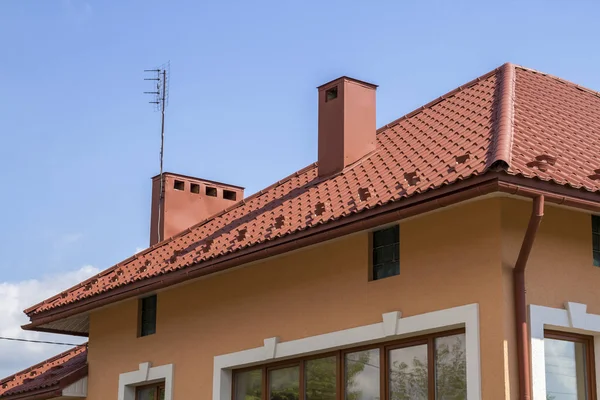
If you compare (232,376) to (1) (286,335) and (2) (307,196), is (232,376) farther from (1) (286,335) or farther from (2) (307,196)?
(2) (307,196)

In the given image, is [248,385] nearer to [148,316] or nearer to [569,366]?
[148,316]

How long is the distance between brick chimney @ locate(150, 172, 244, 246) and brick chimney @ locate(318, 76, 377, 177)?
4.91 meters

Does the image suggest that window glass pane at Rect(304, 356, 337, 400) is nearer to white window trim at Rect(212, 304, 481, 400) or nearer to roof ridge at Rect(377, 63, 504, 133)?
white window trim at Rect(212, 304, 481, 400)

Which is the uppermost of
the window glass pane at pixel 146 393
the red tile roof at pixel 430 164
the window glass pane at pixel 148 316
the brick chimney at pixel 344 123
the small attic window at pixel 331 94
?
the small attic window at pixel 331 94

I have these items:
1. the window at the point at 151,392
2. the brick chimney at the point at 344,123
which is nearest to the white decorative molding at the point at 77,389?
the window at the point at 151,392

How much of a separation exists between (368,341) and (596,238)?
296 centimetres

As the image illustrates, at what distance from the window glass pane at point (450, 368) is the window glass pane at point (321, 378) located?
1926 millimetres

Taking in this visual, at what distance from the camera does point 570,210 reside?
13008mm

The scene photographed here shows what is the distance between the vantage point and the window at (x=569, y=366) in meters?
12.5

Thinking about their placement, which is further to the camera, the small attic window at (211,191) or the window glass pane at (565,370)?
the small attic window at (211,191)

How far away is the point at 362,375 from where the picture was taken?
14039mm

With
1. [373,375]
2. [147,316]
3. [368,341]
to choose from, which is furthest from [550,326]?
[147,316]

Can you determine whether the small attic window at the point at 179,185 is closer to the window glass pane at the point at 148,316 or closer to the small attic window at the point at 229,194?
the small attic window at the point at 229,194

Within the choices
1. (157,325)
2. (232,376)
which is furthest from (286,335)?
(157,325)
